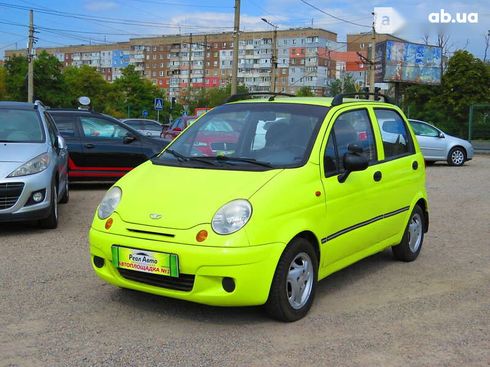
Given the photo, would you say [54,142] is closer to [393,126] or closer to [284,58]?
[393,126]

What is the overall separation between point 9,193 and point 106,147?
4714 millimetres

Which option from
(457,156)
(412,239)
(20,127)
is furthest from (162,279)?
(457,156)

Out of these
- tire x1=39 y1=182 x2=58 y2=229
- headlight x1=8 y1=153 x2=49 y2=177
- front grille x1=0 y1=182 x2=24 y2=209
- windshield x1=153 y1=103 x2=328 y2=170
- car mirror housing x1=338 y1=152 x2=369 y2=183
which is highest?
windshield x1=153 y1=103 x2=328 y2=170

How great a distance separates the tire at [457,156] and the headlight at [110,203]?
666 inches

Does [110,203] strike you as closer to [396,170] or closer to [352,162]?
[352,162]

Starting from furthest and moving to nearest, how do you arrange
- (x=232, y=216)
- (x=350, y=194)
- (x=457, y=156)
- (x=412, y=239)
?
(x=457, y=156) < (x=412, y=239) < (x=350, y=194) < (x=232, y=216)

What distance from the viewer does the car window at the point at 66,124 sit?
11453 mm

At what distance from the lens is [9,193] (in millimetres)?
7008

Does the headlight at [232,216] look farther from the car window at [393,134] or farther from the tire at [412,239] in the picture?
the tire at [412,239]

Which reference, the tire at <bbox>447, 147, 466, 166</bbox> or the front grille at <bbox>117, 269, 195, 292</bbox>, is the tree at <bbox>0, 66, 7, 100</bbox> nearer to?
the tire at <bbox>447, 147, 466, 166</bbox>

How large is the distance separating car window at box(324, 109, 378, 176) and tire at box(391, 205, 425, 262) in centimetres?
114

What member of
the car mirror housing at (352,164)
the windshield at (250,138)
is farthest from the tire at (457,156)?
the car mirror housing at (352,164)

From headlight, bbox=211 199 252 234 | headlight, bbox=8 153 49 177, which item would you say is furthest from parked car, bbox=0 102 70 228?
headlight, bbox=211 199 252 234

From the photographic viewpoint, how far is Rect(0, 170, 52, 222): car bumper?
7.02 meters
